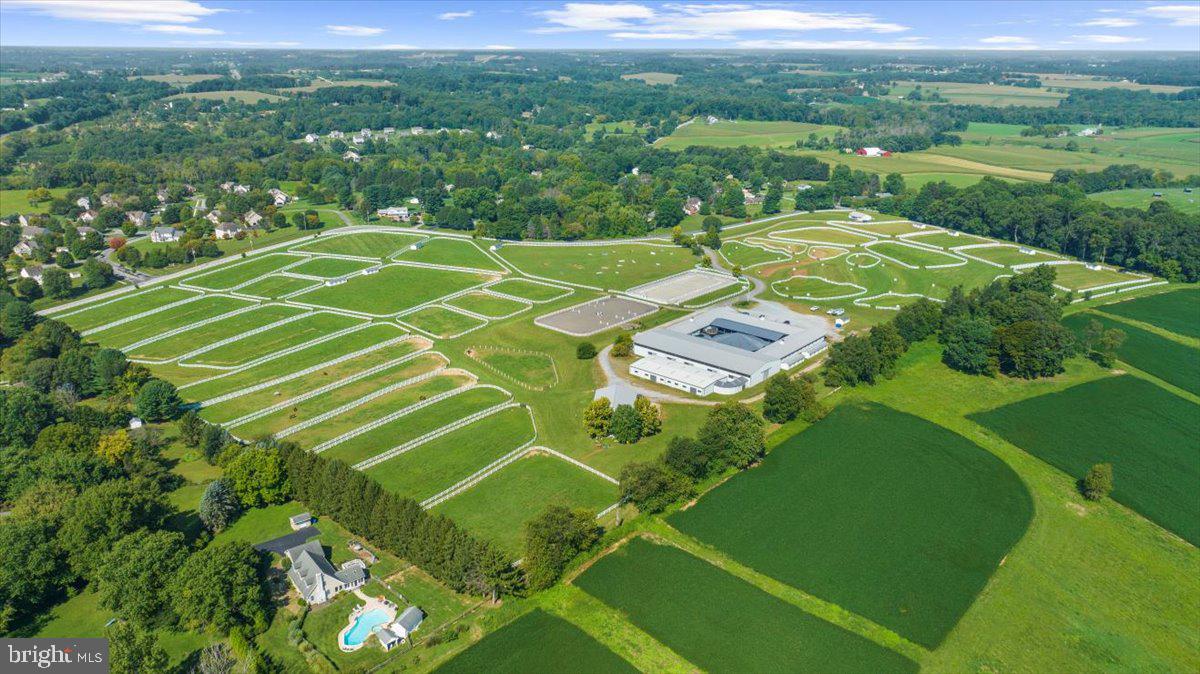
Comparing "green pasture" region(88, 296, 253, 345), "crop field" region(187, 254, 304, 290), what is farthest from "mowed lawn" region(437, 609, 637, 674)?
"crop field" region(187, 254, 304, 290)

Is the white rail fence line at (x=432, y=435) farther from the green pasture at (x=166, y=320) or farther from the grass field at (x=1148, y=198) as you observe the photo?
the grass field at (x=1148, y=198)

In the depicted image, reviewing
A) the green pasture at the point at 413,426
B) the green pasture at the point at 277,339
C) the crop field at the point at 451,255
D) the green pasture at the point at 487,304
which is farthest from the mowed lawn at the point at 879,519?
the crop field at the point at 451,255

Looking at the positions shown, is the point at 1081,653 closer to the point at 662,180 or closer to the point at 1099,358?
the point at 1099,358

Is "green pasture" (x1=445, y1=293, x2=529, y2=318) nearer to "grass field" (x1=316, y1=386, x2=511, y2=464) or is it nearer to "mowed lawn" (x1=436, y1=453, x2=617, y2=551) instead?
"grass field" (x1=316, y1=386, x2=511, y2=464)

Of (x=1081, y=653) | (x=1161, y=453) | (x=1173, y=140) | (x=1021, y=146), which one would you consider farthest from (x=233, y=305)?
(x=1173, y=140)

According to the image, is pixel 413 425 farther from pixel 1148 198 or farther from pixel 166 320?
pixel 1148 198
